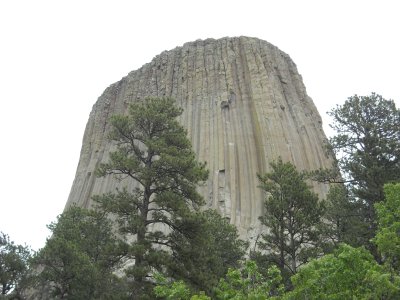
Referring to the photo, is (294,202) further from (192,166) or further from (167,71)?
(167,71)

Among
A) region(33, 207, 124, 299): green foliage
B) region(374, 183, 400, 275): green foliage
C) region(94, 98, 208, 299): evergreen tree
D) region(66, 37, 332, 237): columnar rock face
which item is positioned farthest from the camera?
region(66, 37, 332, 237): columnar rock face

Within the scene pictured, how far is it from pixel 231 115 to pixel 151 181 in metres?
34.8

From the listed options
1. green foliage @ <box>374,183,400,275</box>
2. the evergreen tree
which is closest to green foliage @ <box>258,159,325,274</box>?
the evergreen tree

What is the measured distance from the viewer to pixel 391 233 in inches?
479

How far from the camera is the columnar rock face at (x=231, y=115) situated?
4709 cm

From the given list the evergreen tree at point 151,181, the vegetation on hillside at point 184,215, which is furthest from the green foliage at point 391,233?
the evergreen tree at point 151,181

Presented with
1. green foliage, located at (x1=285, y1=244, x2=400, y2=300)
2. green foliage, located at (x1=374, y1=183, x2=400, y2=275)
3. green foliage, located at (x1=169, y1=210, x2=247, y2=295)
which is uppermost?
green foliage, located at (x1=169, y1=210, x2=247, y2=295)

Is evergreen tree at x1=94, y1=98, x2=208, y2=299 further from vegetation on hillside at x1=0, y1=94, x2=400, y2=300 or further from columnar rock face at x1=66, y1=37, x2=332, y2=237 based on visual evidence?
columnar rock face at x1=66, y1=37, x2=332, y2=237

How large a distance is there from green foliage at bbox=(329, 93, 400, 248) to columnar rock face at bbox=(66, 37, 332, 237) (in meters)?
19.2

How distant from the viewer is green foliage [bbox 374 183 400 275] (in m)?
12.1

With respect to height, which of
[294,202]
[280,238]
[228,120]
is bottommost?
[280,238]

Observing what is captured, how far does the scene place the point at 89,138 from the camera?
221 ft

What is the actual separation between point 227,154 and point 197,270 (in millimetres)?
31522

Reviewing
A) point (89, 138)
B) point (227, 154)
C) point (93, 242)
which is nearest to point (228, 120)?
point (227, 154)
